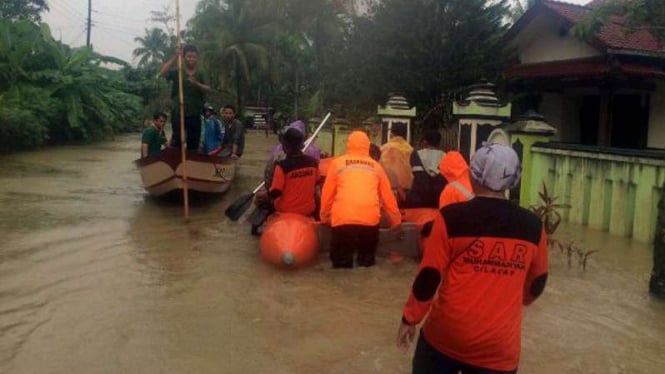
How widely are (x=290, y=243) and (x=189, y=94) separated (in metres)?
4.55

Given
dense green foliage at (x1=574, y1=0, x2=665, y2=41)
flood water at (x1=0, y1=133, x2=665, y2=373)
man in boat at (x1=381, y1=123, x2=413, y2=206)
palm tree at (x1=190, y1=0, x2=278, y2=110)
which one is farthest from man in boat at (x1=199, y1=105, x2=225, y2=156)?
palm tree at (x1=190, y1=0, x2=278, y2=110)

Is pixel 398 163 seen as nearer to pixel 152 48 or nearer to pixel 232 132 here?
pixel 232 132

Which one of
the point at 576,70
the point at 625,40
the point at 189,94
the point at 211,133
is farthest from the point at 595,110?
the point at 189,94

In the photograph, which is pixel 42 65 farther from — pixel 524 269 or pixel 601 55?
pixel 524 269

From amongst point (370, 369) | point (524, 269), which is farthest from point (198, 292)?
point (524, 269)

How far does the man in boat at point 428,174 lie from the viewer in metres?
7.14

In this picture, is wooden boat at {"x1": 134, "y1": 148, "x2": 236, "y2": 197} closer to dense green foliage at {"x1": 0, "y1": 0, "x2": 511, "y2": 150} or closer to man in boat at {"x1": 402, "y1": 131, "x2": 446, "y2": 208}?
man in boat at {"x1": 402, "y1": 131, "x2": 446, "y2": 208}

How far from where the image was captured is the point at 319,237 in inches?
277

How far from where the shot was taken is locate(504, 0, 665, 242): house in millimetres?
8297

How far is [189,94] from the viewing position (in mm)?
10227

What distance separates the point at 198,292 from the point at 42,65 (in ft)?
54.3

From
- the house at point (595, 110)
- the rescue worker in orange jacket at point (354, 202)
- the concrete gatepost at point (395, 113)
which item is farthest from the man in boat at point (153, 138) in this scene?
the house at point (595, 110)

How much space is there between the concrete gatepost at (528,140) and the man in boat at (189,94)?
486 cm

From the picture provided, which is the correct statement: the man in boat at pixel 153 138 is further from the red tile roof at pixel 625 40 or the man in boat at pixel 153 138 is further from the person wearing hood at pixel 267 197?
the red tile roof at pixel 625 40
